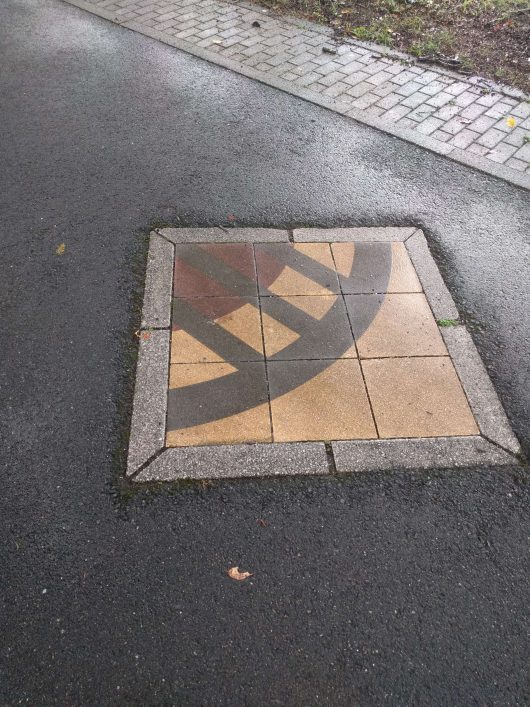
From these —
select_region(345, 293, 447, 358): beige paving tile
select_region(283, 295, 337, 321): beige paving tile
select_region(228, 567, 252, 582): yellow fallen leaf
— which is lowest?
select_region(228, 567, 252, 582): yellow fallen leaf

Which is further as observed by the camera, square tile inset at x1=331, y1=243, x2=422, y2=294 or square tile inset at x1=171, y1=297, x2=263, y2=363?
square tile inset at x1=331, y1=243, x2=422, y2=294

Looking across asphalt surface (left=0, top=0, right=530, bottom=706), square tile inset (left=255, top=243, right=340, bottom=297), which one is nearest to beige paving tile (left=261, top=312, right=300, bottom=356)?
square tile inset (left=255, top=243, right=340, bottom=297)

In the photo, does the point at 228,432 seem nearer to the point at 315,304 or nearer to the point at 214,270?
the point at 315,304

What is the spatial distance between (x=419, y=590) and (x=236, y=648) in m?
0.97

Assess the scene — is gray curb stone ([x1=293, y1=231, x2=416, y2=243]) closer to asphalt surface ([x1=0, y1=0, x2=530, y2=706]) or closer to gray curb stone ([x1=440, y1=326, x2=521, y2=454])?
asphalt surface ([x1=0, y1=0, x2=530, y2=706])

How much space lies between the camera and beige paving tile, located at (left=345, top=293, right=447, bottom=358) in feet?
12.6

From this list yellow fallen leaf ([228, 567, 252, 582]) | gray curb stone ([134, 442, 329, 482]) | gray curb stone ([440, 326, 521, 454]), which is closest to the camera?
yellow fallen leaf ([228, 567, 252, 582])

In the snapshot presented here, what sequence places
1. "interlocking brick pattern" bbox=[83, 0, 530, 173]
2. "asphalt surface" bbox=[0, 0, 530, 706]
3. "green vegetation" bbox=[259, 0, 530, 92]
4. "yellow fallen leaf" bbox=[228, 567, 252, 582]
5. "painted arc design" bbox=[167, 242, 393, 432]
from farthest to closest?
"green vegetation" bbox=[259, 0, 530, 92], "interlocking brick pattern" bbox=[83, 0, 530, 173], "painted arc design" bbox=[167, 242, 393, 432], "yellow fallen leaf" bbox=[228, 567, 252, 582], "asphalt surface" bbox=[0, 0, 530, 706]

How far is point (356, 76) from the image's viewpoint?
6895mm

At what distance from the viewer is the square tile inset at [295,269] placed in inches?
167

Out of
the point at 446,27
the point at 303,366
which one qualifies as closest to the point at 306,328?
the point at 303,366

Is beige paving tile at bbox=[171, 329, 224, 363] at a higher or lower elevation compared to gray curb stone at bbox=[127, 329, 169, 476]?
higher

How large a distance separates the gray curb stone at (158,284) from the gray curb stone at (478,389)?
6.84 ft

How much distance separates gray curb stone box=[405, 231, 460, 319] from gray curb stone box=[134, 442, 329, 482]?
5.35 feet
